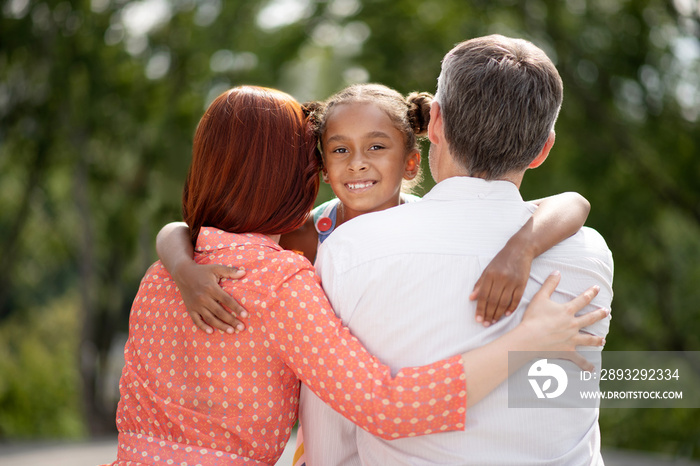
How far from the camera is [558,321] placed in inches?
68.1

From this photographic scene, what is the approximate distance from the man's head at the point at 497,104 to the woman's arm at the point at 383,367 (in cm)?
36

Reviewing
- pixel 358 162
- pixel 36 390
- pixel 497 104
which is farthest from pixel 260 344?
pixel 36 390

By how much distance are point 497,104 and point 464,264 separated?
39cm

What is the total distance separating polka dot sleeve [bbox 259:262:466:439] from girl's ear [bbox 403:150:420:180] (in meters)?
1.25

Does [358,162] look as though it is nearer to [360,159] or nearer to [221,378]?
[360,159]

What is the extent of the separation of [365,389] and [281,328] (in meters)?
0.25

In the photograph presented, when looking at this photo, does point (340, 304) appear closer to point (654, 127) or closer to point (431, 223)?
point (431, 223)

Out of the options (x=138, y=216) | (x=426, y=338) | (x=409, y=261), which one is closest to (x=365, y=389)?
(x=426, y=338)

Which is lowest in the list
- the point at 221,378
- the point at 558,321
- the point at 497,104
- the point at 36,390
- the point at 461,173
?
the point at 36,390

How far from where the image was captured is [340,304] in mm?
1768

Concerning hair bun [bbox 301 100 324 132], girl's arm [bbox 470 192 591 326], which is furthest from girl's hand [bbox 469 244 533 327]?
hair bun [bbox 301 100 324 132]

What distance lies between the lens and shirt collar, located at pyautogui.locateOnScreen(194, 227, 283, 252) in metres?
1.87

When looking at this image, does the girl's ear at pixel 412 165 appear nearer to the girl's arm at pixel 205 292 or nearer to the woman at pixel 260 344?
the woman at pixel 260 344

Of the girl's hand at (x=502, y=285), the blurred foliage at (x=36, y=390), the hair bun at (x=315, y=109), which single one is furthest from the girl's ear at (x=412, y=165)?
the blurred foliage at (x=36, y=390)
